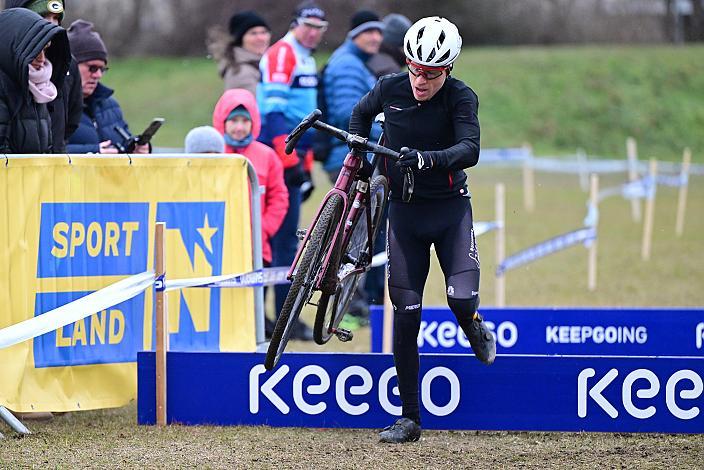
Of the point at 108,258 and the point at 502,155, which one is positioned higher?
the point at 502,155

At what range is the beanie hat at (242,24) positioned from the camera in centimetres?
1045

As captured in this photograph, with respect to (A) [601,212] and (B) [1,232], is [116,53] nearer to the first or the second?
(A) [601,212]

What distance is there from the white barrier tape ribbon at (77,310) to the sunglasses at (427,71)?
6.38 feet

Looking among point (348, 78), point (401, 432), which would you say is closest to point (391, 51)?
point (348, 78)

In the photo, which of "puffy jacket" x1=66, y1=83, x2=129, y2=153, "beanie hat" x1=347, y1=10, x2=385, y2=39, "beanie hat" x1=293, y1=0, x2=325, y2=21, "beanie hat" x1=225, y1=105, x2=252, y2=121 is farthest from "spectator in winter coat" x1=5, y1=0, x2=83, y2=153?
"beanie hat" x1=347, y1=10, x2=385, y2=39

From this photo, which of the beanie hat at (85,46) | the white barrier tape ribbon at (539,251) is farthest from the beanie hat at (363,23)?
the beanie hat at (85,46)

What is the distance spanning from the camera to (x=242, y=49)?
A: 34.6 ft

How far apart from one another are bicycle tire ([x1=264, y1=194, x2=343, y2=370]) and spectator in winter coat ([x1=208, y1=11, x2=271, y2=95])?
3981mm

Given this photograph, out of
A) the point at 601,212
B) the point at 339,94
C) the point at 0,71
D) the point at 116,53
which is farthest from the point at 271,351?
the point at 116,53

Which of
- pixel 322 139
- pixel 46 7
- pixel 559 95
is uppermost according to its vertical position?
pixel 559 95

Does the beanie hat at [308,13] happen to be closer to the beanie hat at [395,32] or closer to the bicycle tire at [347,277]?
the beanie hat at [395,32]

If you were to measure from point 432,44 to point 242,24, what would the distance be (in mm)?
4264

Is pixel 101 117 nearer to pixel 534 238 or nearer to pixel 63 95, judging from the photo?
pixel 63 95

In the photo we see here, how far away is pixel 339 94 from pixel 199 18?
3713 centimetres
